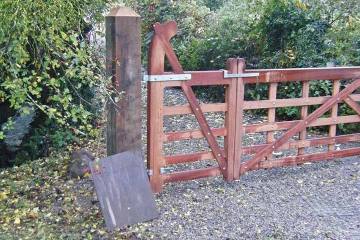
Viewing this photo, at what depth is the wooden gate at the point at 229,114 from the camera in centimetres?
391

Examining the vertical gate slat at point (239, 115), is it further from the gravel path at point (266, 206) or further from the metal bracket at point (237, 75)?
the gravel path at point (266, 206)

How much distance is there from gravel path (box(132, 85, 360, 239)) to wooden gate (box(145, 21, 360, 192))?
16 cm

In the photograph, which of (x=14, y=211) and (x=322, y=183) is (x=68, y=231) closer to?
(x=14, y=211)

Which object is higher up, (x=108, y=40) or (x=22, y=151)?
(x=108, y=40)

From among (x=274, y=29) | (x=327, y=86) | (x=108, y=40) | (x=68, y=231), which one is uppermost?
(x=274, y=29)

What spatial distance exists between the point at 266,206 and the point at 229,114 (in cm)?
103

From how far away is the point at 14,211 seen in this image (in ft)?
13.1

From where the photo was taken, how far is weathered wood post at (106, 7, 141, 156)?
11.7ft

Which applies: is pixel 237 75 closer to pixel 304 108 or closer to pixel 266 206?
pixel 304 108

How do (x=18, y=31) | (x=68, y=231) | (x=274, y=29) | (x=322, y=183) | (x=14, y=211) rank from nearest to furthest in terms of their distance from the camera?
(x=18, y=31) → (x=68, y=231) → (x=14, y=211) → (x=322, y=183) → (x=274, y=29)

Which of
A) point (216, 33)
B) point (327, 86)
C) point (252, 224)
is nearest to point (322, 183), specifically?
point (252, 224)

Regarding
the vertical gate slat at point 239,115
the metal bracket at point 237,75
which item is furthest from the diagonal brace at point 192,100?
the metal bracket at point 237,75

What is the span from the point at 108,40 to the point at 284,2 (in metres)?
4.20

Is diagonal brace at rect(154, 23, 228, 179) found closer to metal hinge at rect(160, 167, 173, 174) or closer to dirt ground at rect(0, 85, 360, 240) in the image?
dirt ground at rect(0, 85, 360, 240)
